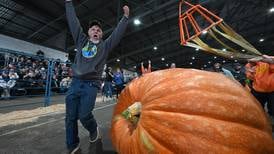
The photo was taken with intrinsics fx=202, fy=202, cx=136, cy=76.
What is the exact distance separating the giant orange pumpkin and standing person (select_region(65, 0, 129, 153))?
0.79 m

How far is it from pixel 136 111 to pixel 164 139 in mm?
279

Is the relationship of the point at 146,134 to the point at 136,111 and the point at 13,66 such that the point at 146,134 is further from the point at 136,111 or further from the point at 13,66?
the point at 13,66

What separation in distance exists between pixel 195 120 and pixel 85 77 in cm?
131

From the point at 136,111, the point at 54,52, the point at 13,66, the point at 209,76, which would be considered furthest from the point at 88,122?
the point at 54,52

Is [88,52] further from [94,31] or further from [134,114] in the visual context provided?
[134,114]

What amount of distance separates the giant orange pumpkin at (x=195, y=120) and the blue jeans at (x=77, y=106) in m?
0.73

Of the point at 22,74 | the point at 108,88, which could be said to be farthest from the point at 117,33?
the point at 108,88

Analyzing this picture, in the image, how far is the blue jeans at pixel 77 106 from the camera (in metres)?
1.98

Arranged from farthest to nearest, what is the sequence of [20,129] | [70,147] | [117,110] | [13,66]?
1. [13,66]
2. [20,129]
3. [70,147]
4. [117,110]

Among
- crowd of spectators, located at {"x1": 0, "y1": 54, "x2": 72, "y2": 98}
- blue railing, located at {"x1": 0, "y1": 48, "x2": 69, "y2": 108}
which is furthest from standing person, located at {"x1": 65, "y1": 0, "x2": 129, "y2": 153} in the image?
crowd of spectators, located at {"x1": 0, "y1": 54, "x2": 72, "y2": 98}

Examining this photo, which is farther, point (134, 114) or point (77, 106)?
point (77, 106)

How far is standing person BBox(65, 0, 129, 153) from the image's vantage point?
1.99 m

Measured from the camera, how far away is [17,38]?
12820mm

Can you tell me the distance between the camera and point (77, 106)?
81.2 inches
